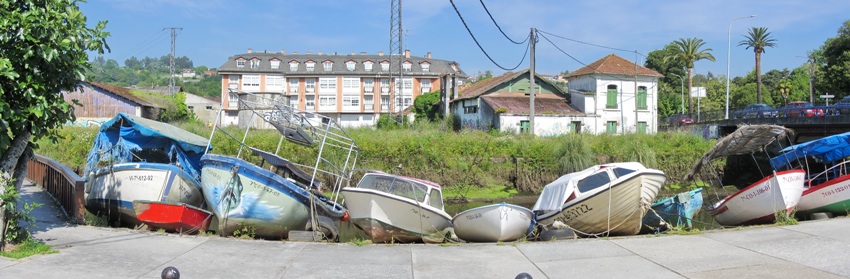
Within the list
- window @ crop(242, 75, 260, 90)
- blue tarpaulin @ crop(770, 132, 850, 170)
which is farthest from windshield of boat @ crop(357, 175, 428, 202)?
window @ crop(242, 75, 260, 90)

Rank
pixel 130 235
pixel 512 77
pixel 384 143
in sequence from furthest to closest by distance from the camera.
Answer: pixel 512 77
pixel 384 143
pixel 130 235

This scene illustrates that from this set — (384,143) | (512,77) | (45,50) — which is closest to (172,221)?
(45,50)

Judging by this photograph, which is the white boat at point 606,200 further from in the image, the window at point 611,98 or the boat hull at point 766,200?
the window at point 611,98

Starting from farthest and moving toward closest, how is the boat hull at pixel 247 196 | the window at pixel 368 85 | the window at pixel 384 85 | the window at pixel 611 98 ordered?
the window at pixel 384 85
the window at pixel 368 85
the window at pixel 611 98
the boat hull at pixel 247 196

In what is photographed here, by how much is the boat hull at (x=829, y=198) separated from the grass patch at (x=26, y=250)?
710 inches

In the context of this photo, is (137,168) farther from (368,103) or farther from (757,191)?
(368,103)

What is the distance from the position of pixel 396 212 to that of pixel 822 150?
13.6 meters

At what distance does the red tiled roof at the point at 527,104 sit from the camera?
4294 centimetres

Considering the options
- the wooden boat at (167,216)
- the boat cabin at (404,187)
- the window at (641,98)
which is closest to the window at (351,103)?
the window at (641,98)

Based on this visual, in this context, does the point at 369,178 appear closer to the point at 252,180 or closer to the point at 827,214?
the point at 252,180

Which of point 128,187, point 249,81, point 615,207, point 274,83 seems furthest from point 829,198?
point 249,81

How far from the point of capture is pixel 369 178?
1567cm

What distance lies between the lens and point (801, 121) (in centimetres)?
3559

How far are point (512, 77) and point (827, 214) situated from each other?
31837 millimetres
